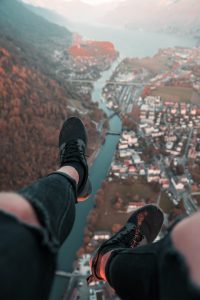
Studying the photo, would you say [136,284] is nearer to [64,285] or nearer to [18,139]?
[64,285]

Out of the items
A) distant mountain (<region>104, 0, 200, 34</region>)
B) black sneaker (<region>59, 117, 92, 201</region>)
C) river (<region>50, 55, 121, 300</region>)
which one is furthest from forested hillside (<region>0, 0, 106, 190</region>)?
distant mountain (<region>104, 0, 200, 34</region>)

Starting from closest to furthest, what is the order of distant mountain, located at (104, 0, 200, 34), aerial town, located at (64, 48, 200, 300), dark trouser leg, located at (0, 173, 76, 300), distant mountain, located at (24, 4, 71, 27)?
dark trouser leg, located at (0, 173, 76, 300) < aerial town, located at (64, 48, 200, 300) < distant mountain, located at (104, 0, 200, 34) < distant mountain, located at (24, 4, 71, 27)

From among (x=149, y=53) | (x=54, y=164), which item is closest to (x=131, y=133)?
(x=54, y=164)

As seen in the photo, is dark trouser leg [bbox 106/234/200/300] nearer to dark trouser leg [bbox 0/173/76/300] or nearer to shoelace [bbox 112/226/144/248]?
dark trouser leg [bbox 0/173/76/300]

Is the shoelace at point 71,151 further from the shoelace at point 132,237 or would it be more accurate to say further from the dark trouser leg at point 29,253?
the dark trouser leg at point 29,253

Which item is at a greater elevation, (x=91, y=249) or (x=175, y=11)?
(x=175, y=11)

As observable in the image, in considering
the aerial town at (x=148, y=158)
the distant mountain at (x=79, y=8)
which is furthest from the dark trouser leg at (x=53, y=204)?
the distant mountain at (x=79, y=8)

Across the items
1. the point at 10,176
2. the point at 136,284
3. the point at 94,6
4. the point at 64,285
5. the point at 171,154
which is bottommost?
the point at 64,285
